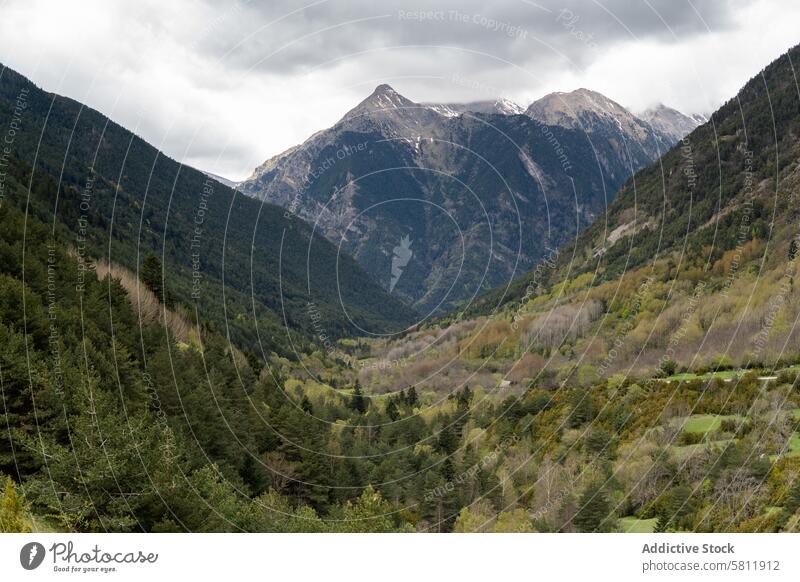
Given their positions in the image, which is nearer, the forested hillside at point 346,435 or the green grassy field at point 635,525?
the forested hillside at point 346,435

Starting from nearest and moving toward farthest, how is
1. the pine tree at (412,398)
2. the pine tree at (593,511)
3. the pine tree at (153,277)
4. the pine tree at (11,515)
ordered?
the pine tree at (11,515)
the pine tree at (593,511)
the pine tree at (153,277)
the pine tree at (412,398)

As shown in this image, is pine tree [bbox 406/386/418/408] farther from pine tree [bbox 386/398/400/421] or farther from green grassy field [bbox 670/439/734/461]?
green grassy field [bbox 670/439/734/461]

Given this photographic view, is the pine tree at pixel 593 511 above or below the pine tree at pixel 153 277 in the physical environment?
below

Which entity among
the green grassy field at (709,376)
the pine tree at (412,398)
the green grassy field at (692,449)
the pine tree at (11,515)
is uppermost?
the green grassy field at (709,376)

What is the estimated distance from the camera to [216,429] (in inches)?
2505

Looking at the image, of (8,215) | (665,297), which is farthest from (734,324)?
(8,215)

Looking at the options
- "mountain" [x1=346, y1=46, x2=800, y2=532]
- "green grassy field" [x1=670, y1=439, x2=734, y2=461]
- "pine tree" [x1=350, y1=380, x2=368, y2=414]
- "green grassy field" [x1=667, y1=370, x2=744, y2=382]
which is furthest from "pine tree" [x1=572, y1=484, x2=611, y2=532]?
"pine tree" [x1=350, y1=380, x2=368, y2=414]

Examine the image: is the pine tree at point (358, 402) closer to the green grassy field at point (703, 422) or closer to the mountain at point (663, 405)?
the mountain at point (663, 405)

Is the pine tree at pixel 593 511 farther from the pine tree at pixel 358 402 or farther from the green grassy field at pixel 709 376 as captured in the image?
the pine tree at pixel 358 402

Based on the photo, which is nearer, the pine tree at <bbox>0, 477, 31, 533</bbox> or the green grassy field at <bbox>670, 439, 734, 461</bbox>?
the pine tree at <bbox>0, 477, 31, 533</bbox>
